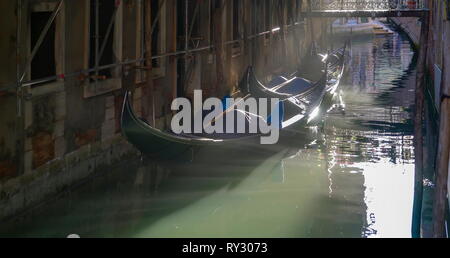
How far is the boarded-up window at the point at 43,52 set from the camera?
6.73m

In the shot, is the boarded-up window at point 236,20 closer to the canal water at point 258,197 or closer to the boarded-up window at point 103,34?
the canal water at point 258,197

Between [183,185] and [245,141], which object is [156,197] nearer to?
[183,185]

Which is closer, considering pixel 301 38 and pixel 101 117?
pixel 101 117

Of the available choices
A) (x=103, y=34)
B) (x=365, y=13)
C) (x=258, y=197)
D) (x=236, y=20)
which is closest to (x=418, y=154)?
(x=258, y=197)

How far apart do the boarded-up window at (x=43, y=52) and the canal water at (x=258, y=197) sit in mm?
1199

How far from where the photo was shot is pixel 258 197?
7605mm

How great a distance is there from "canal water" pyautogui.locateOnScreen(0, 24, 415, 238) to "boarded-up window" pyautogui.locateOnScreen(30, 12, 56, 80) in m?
1.20

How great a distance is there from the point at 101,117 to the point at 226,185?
157 centimetres

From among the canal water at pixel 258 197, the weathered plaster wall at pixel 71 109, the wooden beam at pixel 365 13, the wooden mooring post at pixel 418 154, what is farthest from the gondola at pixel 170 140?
the wooden beam at pixel 365 13

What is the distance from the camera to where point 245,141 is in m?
8.37

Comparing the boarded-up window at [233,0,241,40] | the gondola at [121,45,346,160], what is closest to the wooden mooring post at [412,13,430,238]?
the gondola at [121,45,346,160]

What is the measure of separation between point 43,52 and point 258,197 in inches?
104
